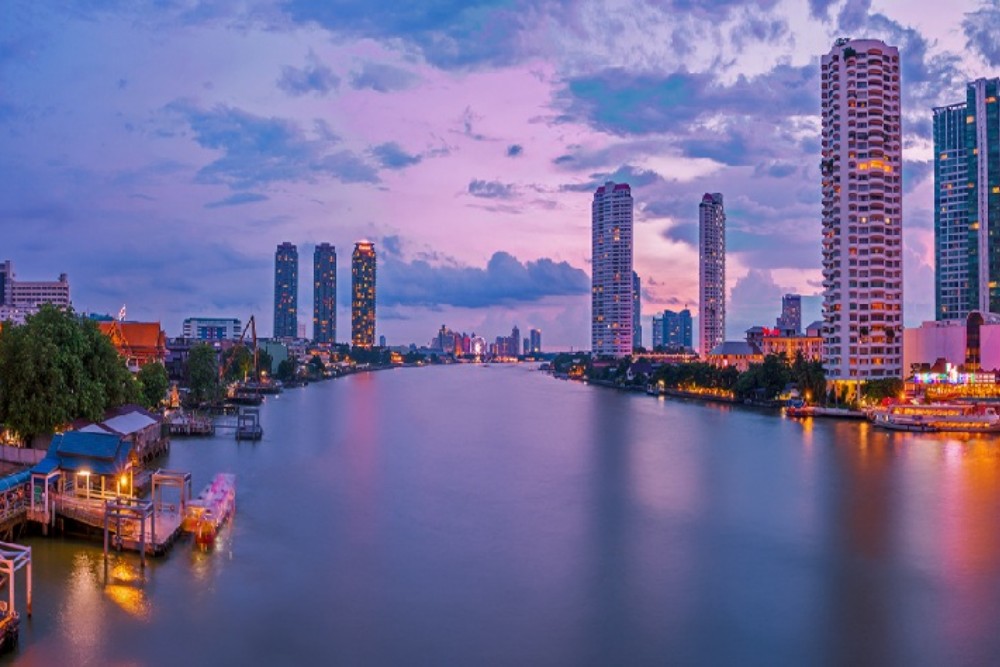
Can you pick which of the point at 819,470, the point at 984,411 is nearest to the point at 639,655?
the point at 819,470

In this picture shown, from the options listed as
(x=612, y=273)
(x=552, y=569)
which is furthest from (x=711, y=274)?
(x=552, y=569)

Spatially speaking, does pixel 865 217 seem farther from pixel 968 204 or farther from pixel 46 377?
pixel 46 377

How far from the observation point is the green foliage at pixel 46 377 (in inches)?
752

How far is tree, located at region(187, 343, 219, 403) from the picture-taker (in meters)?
44.5

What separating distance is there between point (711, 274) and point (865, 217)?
8227 centimetres

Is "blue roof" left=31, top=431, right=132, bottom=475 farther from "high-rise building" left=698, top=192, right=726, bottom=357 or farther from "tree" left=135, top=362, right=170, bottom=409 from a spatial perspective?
"high-rise building" left=698, top=192, right=726, bottom=357

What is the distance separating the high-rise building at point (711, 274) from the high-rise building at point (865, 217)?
76.2m

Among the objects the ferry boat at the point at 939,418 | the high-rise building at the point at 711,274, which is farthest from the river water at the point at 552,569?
the high-rise building at the point at 711,274

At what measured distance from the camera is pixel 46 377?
19547 mm

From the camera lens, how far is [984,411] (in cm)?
3953

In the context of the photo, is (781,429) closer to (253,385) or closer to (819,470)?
(819,470)

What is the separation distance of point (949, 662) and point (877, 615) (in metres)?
1.59

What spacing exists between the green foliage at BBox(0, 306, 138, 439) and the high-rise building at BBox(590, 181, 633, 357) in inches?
3599

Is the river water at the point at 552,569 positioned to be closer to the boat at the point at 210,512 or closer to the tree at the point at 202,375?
the boat at the point at 210,512
